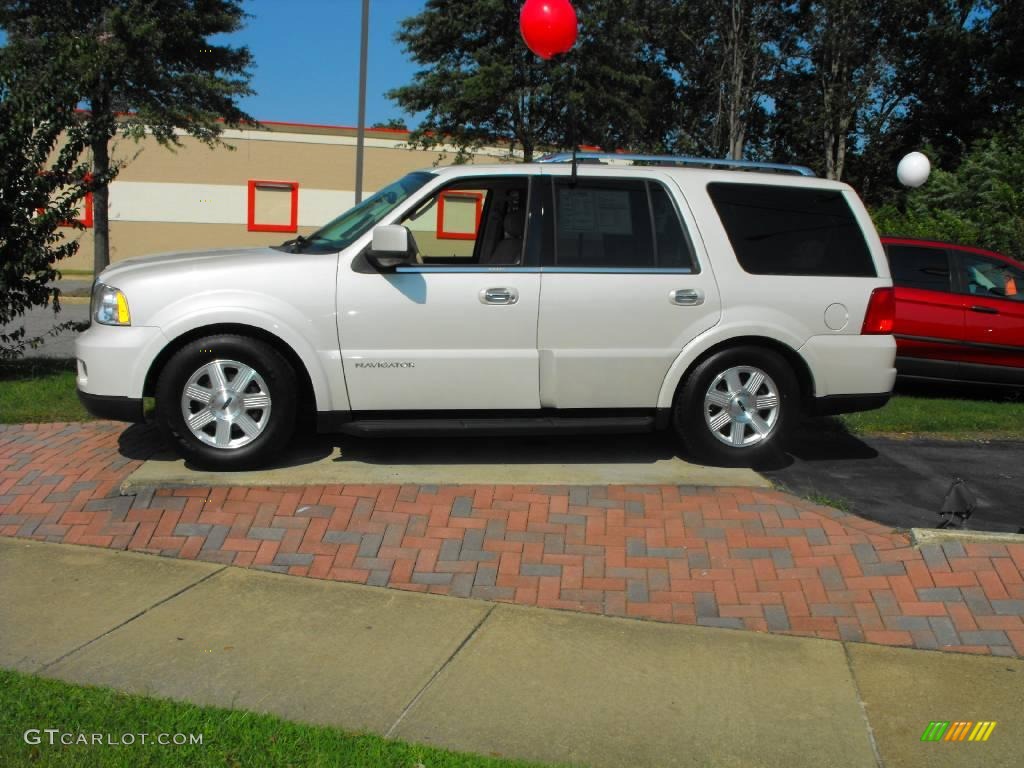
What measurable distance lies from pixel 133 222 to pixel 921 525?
27437mm

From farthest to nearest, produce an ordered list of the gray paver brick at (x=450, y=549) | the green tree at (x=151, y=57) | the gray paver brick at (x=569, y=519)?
the green tree at (x=151, y=57), the gray paver brick at (x=569, y=519), the gray paver brick at (x=450, y=549)

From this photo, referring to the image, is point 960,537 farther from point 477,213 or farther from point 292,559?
point 477,213

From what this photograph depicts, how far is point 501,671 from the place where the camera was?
4.00m

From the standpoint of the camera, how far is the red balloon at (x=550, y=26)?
999 centimetres

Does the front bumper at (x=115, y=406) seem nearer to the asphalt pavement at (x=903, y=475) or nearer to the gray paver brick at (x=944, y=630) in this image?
the asphalt pavement at (x=903, y=475)

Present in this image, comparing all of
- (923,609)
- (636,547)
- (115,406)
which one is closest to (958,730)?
(923,609)

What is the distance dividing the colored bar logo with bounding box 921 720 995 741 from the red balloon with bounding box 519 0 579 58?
314 inches

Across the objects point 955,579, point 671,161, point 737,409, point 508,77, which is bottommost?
point 955,579

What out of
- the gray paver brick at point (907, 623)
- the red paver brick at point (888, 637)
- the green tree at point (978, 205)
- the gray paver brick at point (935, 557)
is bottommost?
the red paver brick at point (888, 637)

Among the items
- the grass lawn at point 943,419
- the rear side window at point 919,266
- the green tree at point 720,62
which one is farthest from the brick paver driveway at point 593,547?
the green tree at point 720,62

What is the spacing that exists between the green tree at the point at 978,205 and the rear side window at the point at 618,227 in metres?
7.30

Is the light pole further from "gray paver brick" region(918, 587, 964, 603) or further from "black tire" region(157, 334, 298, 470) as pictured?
"gray paver brick" region(918, 587, 964, 603)

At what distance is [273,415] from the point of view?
5.79 meters

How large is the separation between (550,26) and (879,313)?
5.14 m
